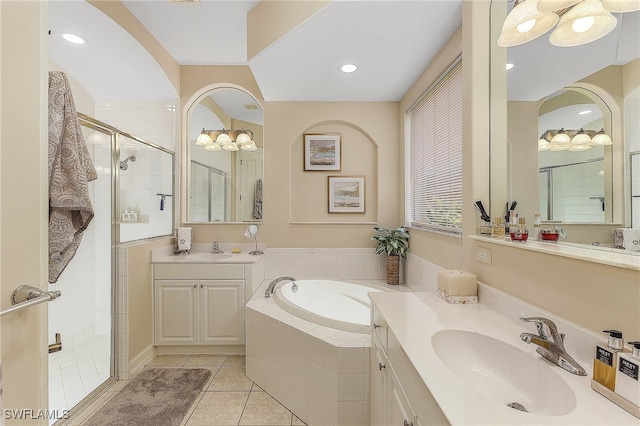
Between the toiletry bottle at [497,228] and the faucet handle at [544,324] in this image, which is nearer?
the faucet handle at [544,324]

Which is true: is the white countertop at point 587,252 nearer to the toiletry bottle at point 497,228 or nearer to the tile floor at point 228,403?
the toiletry bottle at point 497,228

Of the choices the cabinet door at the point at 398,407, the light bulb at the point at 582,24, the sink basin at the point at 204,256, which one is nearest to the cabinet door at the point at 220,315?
the sink basin at the point at 204,256

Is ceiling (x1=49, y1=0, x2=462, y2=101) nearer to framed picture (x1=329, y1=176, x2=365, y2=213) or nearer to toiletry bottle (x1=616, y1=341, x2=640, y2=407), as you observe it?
framed picture (x1=329, y1=176, x2=365, y2=213)

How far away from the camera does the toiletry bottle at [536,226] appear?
1.27 m

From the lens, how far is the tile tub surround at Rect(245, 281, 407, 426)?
1.61m

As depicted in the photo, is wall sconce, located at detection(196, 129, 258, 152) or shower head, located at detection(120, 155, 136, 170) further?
wall sconce, located at detection(196, 129, 258, 152)

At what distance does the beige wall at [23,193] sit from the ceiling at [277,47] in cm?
138

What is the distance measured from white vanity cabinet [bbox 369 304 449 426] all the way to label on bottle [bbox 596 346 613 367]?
43 cm

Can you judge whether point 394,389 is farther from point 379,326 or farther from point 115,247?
point 115,247

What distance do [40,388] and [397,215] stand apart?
295 centimetres

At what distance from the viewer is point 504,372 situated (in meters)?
0.96

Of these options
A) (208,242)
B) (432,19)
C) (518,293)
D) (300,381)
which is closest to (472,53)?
(432,19)

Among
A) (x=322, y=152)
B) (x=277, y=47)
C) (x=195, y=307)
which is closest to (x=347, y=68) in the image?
(x=277, y=47)

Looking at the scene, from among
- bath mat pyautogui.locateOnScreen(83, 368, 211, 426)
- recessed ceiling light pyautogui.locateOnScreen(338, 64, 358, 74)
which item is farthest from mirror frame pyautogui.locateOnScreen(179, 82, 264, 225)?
bath mat pyautogui.locateOnScreen(83, 368, 211, 426)
